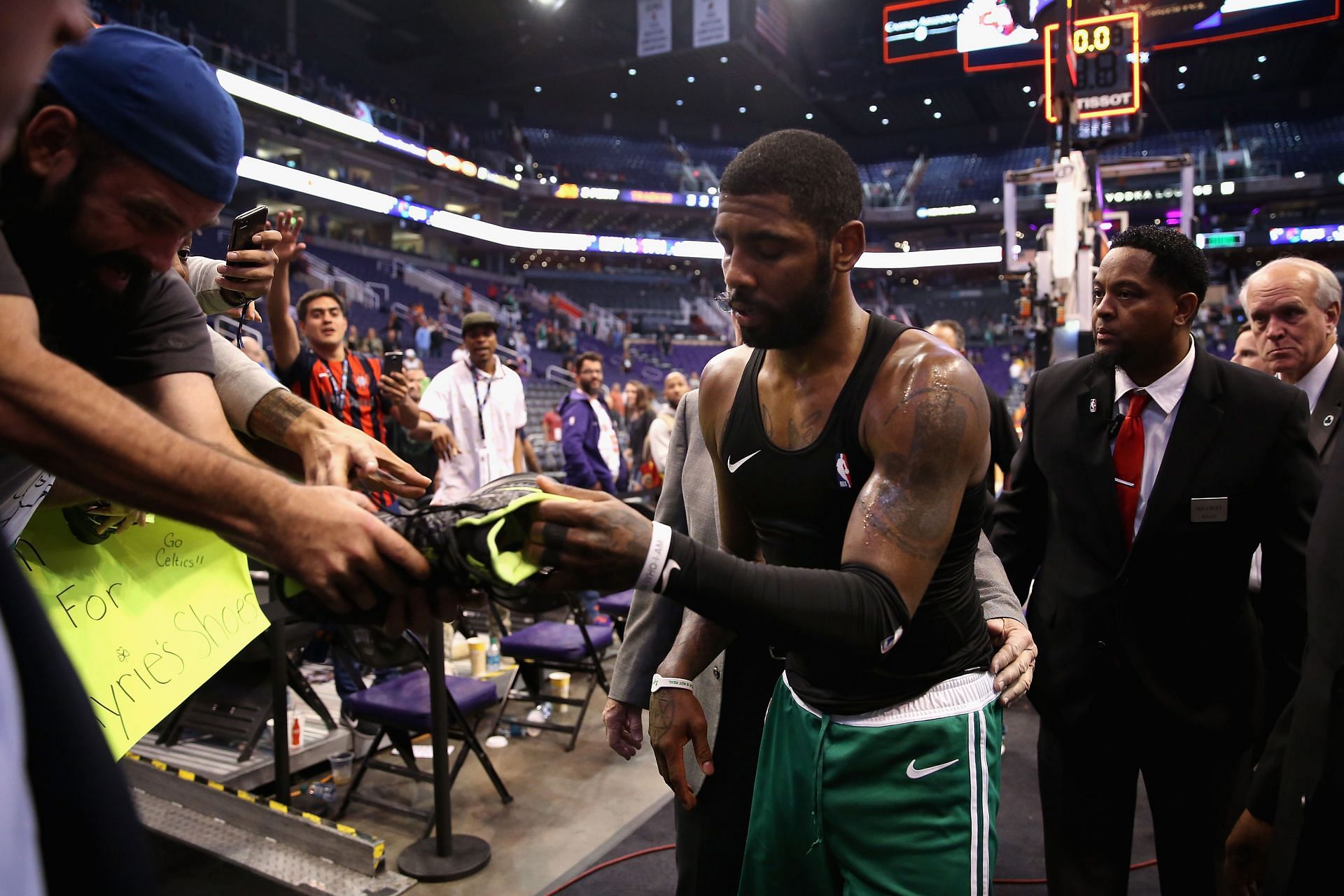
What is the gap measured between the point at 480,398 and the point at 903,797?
15.6 ft

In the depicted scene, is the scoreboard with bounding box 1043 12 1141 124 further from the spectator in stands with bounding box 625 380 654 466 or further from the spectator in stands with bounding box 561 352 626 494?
the spectator in stands with bounding box 561 352 626 494

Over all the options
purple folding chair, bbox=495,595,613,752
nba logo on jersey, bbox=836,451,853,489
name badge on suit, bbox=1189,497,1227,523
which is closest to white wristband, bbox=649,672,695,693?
nba logo on jersey, bbox=836,451,853,489

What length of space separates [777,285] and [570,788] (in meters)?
3.51

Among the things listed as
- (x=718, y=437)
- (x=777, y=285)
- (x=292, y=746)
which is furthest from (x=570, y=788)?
(x=777, y=285)

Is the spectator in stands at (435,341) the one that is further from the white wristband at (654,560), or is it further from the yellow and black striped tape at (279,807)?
the white wristband at (654,560)

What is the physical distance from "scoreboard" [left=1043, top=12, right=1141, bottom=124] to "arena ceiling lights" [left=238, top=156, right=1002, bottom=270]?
51.4 ft

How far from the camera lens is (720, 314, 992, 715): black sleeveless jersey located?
67.6 inches

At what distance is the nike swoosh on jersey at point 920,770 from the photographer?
1.72 m

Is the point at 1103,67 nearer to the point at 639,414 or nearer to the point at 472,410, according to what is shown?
the point at 639,414

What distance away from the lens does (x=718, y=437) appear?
2.05 m

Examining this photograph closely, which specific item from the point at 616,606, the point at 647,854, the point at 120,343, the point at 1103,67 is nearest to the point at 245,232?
the point at 120,343

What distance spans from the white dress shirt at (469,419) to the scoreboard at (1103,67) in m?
7.69

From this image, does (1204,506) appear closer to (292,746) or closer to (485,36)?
(292,746)

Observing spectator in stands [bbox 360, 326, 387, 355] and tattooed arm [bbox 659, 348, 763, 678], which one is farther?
spectator in stands [bbox 360, 326, 387, 355]
